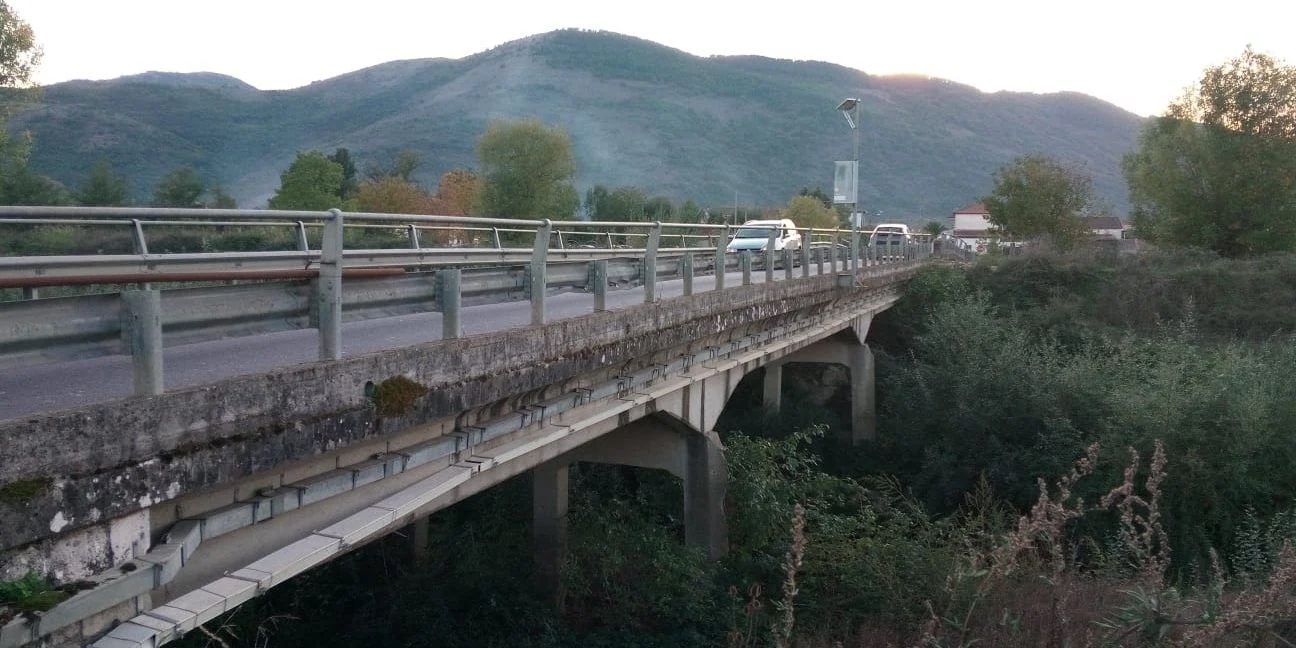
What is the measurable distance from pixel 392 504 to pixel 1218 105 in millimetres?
40514

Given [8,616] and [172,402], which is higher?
[172,402]

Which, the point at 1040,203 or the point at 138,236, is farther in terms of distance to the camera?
the point at 1040,203

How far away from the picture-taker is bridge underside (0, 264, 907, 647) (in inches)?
166

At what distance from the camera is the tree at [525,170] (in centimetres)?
6144

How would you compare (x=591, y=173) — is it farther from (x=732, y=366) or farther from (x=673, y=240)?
(x=732, y=366)

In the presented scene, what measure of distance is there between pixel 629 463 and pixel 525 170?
50.9 metres

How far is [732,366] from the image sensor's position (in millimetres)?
13234

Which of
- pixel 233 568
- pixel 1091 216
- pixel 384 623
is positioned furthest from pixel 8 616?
pixel 1091 216

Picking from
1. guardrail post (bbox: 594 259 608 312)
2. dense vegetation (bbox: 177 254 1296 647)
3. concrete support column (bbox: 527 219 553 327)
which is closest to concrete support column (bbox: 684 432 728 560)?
dense vegetation (bbox: 177 254 1296 647)

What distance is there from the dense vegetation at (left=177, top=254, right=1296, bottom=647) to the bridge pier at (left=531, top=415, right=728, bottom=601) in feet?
0.95

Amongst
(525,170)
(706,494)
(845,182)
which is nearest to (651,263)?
(706,494)

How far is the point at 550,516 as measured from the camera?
13.2 metres

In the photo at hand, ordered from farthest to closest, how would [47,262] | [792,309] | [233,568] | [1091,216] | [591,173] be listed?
[591,173], [1091,216], [792,309], [233,568], [47,262]

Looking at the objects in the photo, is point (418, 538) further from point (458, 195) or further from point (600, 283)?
point (458, 195)
